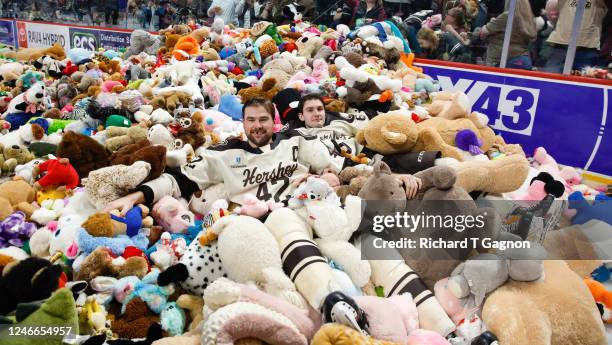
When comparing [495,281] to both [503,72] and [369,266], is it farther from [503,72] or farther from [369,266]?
[503,72]

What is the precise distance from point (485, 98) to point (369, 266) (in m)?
2.95

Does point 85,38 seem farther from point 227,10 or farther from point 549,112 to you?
point 549,112

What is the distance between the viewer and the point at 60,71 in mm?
4648

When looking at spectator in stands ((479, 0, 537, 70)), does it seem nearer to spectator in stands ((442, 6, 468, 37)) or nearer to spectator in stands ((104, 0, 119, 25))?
spectator in stands ((442, 6, 468, 37))

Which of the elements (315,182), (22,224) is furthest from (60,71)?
(315,182)

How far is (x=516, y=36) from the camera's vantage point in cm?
411

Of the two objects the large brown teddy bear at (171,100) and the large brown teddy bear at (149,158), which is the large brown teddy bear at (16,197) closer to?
the large brown teddy bear at (149,158)

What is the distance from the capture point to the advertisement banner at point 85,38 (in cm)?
828

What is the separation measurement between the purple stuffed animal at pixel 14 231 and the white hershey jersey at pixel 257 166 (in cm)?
80

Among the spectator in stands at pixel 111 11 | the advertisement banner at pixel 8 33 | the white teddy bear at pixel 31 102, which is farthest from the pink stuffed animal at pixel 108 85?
the advertisement banner at pixel 8 33

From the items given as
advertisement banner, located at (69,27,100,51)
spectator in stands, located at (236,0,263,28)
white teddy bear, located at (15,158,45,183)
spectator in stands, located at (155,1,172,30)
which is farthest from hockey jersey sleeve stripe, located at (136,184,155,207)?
advertisement banner, located at (69,27,100,51)

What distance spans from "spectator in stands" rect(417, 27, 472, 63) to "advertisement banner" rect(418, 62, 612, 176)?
349 mm

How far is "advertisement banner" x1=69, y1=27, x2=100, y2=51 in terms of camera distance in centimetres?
828

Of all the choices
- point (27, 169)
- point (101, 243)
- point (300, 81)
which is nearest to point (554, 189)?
point (300, 81)
